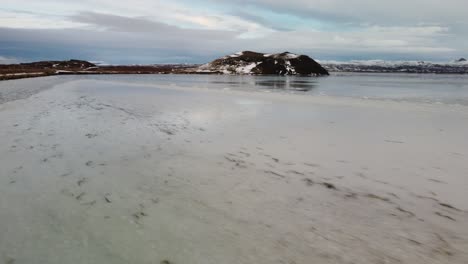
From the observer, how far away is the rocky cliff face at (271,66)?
527 ft

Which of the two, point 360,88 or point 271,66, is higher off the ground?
point 271,66

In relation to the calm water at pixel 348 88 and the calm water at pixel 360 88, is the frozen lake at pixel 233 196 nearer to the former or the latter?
the calm water at pixel 348 88

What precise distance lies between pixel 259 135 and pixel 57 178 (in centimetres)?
699

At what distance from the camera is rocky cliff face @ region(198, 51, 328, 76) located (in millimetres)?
160625

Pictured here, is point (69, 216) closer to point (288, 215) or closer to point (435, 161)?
point (288, 215)

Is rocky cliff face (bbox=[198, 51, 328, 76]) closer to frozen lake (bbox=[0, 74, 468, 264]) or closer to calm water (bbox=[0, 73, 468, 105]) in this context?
calm water (bbox=[0, 73, 468, 105])

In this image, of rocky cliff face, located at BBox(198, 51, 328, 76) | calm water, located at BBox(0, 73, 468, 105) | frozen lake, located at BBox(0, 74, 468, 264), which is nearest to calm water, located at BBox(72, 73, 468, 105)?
calm water, located at BBox(0, 73, 468, 105)

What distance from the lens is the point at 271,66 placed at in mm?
163750

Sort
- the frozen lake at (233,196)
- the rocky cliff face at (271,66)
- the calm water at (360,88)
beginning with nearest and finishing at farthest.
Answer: the frozen lake at (233,196), the calm water at (360,88), the rocky cliff face at (271,66)

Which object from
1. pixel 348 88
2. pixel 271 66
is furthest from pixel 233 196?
pixel 271 66

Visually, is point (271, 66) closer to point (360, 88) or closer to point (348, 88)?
point (360, 88)

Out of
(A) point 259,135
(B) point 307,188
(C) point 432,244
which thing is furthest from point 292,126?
(C) point 432,244

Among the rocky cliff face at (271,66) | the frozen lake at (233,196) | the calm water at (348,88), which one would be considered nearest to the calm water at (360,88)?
the calm water at (348,88)

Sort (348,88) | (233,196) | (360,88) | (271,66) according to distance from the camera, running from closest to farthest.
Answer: (233,196) < (348,88) < (360,88) < (271,66)
